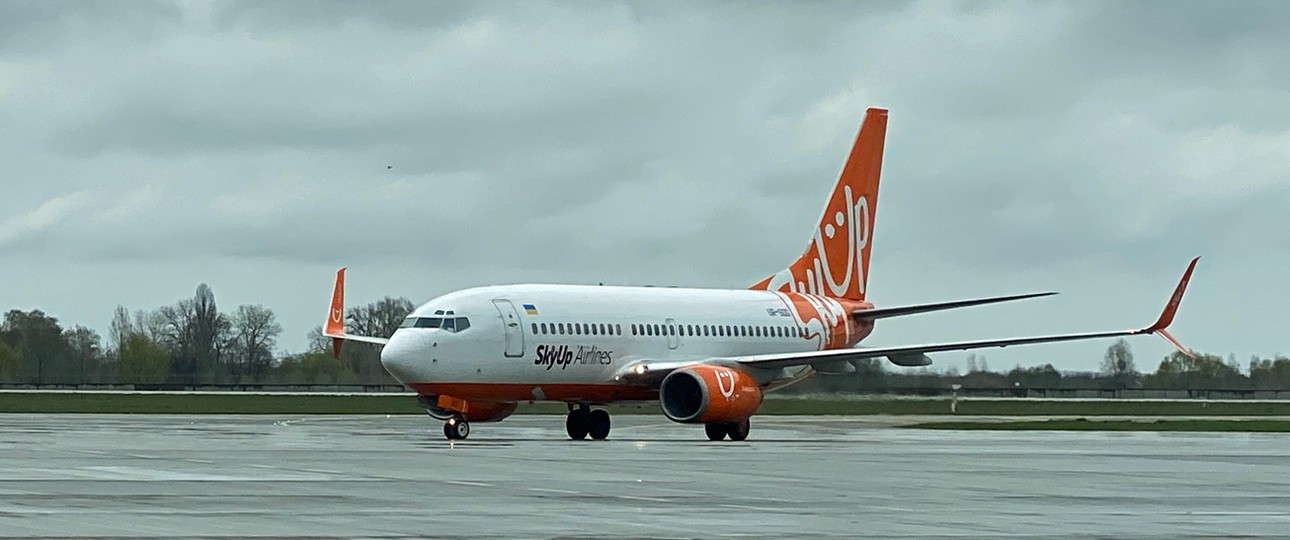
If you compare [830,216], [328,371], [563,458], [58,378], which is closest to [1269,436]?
[830,216]

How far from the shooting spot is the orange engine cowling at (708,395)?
46156mm

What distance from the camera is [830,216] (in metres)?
57.7

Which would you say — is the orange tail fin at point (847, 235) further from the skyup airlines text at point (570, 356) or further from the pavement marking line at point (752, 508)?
the pavement marking line at point (752, 508)

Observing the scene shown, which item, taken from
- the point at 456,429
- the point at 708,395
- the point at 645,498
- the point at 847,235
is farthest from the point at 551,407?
the point at 645,498

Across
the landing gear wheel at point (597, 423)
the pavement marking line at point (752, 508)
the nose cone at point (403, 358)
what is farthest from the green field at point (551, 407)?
the pavement marking line at point (752, 508)

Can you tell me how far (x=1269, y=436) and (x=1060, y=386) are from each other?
39679 millimetres

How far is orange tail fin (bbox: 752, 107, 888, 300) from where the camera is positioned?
56906mm

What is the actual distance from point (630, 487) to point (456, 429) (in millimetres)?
20864

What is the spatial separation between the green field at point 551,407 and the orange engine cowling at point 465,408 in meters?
11.6

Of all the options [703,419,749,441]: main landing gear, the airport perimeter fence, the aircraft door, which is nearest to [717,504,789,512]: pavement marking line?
the aircraft door

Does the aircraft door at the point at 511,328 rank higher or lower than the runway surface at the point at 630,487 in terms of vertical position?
higher

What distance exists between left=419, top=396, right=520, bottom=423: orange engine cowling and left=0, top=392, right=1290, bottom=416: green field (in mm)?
11581

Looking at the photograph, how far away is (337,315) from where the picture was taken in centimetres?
6619

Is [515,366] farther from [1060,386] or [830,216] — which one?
[1060,386]
